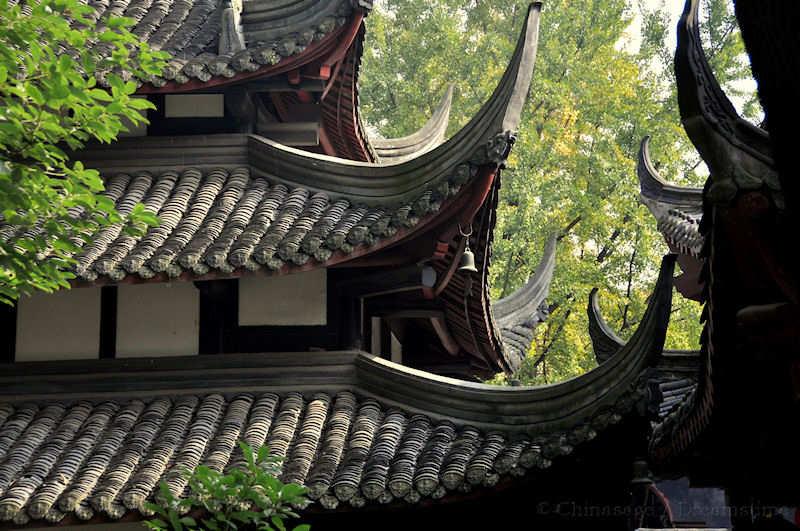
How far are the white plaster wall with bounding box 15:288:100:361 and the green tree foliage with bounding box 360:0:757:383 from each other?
44.6 feet

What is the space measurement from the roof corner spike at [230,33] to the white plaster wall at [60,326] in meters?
2.21

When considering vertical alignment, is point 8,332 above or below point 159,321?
below

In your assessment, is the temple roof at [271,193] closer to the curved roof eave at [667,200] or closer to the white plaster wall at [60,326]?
the white plaster wall at [60,326]

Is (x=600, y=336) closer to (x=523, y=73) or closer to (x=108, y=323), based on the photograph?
(x=523, y=73)

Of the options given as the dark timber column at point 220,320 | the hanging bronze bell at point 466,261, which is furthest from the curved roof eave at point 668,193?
the dark timber column at point 220,320

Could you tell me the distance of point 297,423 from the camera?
27.8 feet

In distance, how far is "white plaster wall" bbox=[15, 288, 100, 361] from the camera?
9.17m

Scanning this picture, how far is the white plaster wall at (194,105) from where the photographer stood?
10055 mm

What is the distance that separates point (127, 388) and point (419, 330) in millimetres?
4633

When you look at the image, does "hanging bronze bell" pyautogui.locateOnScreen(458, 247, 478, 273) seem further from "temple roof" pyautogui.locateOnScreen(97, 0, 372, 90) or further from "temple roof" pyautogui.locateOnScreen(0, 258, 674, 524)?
"temple roof" pyautogui.locateOnScreen(97, 0, 372, 90)

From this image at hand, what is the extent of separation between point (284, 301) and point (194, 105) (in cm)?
203

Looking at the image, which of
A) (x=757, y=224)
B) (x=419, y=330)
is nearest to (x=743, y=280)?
(x=757, y=224)

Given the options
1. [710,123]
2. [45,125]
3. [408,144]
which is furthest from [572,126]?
[710,123]

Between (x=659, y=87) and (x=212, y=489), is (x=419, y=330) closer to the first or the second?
(x=212, y=489)
